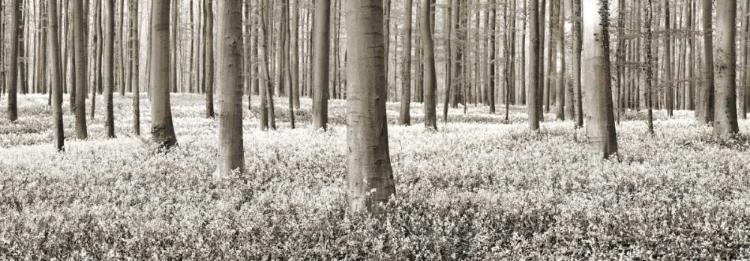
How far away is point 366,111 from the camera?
19.3 ft

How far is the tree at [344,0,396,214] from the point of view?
5855 millimetres

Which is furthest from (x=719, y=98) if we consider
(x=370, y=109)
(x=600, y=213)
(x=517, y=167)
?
(x=370, y=109)

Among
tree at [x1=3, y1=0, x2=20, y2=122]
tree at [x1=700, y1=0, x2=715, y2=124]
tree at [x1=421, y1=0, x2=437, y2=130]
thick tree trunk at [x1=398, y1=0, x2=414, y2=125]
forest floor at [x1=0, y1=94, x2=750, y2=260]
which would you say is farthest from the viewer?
tree at [x1=3, y1=0, x2=20, y2=122]

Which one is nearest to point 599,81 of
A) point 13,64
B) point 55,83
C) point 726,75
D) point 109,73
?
point 726,75

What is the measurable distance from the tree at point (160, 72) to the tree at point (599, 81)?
9.04 metres

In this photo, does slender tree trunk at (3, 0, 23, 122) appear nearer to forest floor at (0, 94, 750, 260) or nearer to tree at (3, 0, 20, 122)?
tree at (3, 0, 20, 122)

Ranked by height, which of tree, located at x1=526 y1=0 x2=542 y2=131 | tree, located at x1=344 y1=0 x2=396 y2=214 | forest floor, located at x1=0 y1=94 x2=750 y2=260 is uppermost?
tree, located at x1=526 y1=0 x2=542 y2=131

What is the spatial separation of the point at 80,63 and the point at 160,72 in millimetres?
6007

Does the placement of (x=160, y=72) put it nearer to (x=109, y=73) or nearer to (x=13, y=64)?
(x=109, y=73)

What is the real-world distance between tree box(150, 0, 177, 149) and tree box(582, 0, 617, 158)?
904 centimetres

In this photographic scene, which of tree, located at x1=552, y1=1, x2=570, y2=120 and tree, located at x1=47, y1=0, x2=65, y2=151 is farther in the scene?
tree, located at x1=552, y1=1, x2=570, y2=120

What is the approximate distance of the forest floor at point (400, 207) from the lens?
4.75m

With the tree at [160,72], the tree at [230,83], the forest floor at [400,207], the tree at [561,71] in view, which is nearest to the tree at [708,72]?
the forest floor at [400,207]

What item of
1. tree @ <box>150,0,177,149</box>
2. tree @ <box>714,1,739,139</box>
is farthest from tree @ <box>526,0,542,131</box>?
tree @ <box>150,0,177,149</box>
